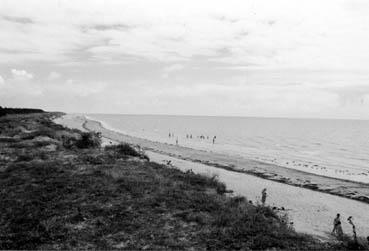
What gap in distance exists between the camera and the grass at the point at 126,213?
43.5ft

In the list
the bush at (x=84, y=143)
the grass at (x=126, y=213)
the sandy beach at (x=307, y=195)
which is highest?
the bush at (x=84, y=143)

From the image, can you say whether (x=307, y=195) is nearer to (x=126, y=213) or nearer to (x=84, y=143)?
(x=126, y=213)

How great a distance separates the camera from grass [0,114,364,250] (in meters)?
13.3

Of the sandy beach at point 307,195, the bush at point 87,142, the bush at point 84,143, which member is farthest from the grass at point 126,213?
the bush at point 87,142

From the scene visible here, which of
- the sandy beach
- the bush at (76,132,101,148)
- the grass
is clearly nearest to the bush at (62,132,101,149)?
the bush at (76,132,101,148)

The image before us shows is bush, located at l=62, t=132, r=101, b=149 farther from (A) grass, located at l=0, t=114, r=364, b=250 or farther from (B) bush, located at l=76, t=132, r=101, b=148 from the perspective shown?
(A) grass, located at l=0, t=114, r=364, b=250

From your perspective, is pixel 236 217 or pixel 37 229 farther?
pixel 236 217

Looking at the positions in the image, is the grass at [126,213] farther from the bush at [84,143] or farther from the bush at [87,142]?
the bush at [87,142]

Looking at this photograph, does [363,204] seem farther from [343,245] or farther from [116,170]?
[116,170]

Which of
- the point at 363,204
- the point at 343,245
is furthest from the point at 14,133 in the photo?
the point at 343,245

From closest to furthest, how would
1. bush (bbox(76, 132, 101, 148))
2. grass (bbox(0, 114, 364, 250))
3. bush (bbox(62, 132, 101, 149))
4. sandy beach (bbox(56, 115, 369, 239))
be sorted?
grass (bbox(0, 114, 364, 250)), sandy beach (bbox(56, 115, 369, 239)), bush (bbox(62, 132, 101, 149)), bush (bbox(76, 132, 101, 148))

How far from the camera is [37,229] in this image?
14.0 meters

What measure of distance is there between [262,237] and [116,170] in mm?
14473

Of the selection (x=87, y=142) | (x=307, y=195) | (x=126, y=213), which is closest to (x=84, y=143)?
(x=87, y=142)
